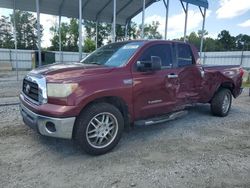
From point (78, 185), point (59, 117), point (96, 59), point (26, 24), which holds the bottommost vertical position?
point (78, 185)

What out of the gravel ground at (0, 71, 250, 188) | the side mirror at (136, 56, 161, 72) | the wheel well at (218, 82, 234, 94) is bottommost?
the gravel ground at (0, 71, 250, 188)

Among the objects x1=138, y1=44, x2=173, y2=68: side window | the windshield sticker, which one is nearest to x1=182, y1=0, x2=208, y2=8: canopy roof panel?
x1=138, y1=44, x2=173, y2=68: side window

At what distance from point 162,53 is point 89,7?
1171 cm

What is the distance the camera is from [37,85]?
3.81 metres

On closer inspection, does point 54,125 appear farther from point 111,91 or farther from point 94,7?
point 94,7

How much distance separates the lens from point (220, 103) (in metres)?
6.53

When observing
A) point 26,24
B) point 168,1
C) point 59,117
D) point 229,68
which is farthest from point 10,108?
point 26,24

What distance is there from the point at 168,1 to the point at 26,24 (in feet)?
179

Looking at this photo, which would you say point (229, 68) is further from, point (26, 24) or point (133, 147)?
point (26, 24)

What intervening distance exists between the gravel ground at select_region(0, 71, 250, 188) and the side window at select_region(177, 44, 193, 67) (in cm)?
157

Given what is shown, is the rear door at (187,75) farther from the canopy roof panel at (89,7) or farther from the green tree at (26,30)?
the green tree at (26,30)

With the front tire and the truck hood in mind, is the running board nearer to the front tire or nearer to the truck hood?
the front tire

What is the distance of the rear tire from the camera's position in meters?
6.54

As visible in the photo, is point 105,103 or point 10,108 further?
point 10,108
